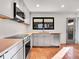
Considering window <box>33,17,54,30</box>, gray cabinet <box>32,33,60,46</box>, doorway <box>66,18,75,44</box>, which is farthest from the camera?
doorway <box>66,18,75,44</box>

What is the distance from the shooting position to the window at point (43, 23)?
9148 mm

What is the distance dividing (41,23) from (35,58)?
449cm

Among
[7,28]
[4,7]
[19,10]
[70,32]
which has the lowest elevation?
[70,32]

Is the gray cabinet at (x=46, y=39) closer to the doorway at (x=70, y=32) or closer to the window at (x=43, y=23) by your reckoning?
the window at (x=43, y=23)

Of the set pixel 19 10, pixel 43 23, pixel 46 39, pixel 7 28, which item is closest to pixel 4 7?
pixel 7 28

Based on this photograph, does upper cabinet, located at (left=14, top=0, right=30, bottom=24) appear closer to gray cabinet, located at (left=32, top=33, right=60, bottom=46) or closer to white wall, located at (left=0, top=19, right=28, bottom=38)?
white wall, located at (left=0, top=19, right=28, bottom=38)

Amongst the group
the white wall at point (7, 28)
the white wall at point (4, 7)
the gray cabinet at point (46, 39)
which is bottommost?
the gray cabinet at point (46, 39)

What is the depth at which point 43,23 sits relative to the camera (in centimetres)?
918

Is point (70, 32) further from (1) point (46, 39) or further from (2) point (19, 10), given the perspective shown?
(2) point (19, 10)

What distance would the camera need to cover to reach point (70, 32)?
952cm

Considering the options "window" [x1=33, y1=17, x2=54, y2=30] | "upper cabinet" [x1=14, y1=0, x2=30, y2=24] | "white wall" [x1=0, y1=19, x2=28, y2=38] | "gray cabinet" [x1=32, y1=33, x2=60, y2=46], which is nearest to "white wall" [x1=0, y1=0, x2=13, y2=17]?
"upper cabinet" [x1=14, y1=0, x2=30, y2=24]

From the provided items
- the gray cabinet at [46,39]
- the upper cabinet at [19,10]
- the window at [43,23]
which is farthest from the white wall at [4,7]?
the window at [43,23]

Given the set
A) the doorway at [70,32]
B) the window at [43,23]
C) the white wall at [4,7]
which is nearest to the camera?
the white wall at [4,7]

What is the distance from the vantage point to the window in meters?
9.15
